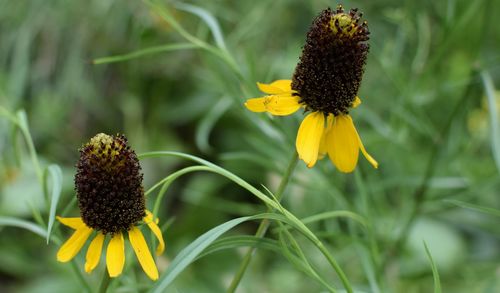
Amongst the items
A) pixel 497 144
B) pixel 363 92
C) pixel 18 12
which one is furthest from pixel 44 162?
pixel 497 144

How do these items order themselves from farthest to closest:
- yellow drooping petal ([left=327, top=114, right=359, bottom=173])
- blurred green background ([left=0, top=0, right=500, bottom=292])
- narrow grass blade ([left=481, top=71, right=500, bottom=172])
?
blurred green background ([left=0, top=0, right=500, bottom=292]) < narrow grass blade ([left=481, top=71, right=500, bottom=172]) < yellow drooping petal ([left=327, top=114, right=359, bottom=173])

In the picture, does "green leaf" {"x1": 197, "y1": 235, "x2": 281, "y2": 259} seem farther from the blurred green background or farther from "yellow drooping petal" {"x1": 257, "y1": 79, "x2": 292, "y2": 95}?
the blurred green background

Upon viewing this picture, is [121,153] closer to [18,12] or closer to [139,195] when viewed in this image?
[139,195]

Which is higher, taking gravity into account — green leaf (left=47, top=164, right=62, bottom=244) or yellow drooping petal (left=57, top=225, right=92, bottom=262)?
green leaf (left=47, top=164, right=62, bottom=244)

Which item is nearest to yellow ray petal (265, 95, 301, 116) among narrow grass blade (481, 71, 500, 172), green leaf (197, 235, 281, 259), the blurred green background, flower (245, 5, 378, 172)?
flower (245, 5, 378, 172)

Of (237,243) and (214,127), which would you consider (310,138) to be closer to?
(237,243)

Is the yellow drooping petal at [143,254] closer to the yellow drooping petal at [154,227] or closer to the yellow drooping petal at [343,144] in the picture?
the yellow drooping petal at [154,227]

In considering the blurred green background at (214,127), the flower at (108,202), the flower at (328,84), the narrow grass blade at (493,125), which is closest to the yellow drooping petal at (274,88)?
the flower at (328,84)

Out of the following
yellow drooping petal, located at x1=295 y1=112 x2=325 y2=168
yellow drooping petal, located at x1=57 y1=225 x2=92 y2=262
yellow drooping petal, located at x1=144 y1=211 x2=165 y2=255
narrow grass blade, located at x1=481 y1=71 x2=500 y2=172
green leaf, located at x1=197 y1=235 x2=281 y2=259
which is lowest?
yellow drooping petal, located at x1=57 y1=225 x2=92 y2=262
